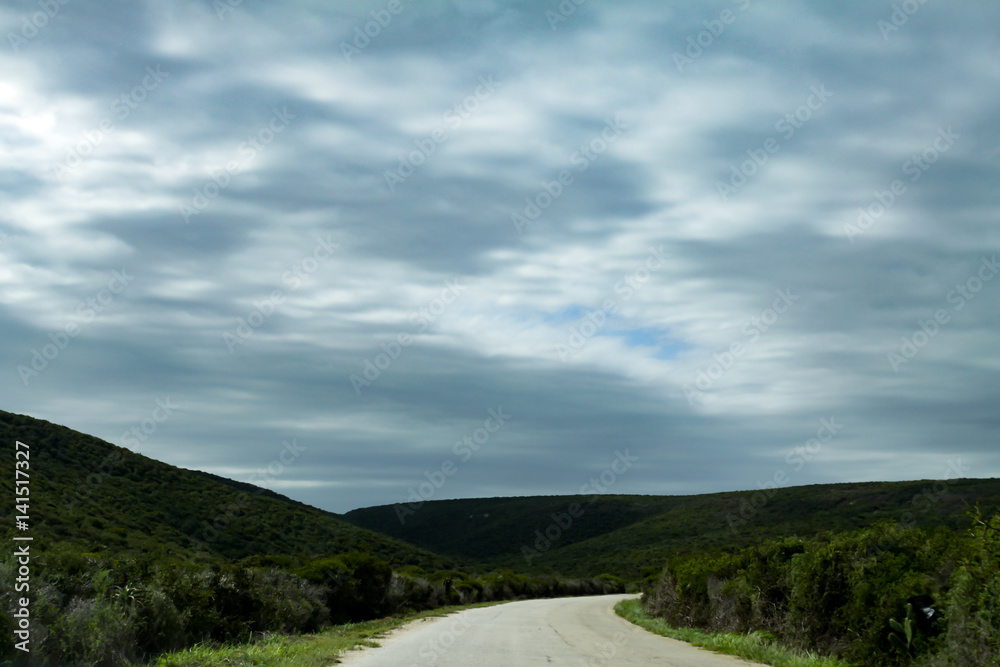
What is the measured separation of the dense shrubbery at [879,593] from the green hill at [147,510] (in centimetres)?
2286

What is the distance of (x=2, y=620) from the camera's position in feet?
32.6

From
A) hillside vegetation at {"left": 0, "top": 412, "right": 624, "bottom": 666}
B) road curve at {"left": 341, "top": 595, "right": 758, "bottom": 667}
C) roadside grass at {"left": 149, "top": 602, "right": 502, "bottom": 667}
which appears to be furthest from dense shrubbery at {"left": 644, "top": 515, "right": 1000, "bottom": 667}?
hillside vegetation at {"left": 0, "top": 412, "right": 624, "bottom": 666}

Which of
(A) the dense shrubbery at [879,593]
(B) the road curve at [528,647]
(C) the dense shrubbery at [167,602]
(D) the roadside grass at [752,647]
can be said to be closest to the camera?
(A) the dense shrubbery at [879,593]

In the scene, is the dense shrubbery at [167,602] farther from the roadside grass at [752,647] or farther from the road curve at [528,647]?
the roadside grass at [752,647]

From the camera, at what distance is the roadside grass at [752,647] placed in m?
13.1

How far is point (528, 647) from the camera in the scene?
15953mm

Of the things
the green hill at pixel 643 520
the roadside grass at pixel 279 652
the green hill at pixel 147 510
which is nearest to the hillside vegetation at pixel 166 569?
the green hill at pixel 147 510

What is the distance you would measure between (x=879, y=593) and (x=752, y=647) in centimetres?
424

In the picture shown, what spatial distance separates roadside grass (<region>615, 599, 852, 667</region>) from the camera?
42.9 ft

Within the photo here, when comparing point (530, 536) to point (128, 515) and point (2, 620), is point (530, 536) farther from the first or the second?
point (2, 620)

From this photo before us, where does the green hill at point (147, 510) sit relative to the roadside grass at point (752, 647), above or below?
above

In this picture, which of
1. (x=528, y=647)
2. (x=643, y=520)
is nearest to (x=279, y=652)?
(x=528, y=647)

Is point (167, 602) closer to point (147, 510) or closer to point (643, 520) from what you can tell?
point (147, 510)

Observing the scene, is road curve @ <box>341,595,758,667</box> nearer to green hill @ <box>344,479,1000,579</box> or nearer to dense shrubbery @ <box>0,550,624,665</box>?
dense shrubbery @ <box>0,550,624,665</box>
